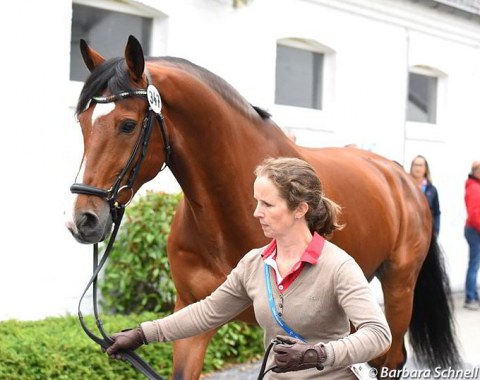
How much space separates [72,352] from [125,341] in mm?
2732

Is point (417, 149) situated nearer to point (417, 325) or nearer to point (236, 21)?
point (236, 21)

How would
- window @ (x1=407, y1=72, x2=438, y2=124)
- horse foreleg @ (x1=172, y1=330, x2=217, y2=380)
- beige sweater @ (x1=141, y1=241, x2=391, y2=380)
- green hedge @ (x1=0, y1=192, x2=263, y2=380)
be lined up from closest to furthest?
beige sweater @ (x1=141, y1=241, x2=391, y2=380)
horse foreleg @ (x1=172, y1=330, x2=217, y2=380)
green hedge @ (x1=0, y1=192, x2=263, y2=380)
window @ (x1=407, y1=72, x2=438, y2=124)

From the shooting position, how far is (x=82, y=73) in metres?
6.93

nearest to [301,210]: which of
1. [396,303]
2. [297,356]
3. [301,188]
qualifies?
[301,188]

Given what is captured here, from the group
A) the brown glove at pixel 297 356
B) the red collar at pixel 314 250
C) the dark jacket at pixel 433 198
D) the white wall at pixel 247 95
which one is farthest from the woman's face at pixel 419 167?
the brown glove at pixel 297 356

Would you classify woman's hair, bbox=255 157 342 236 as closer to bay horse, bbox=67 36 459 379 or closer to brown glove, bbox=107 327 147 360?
brown glove, bbox=107 327 147 360

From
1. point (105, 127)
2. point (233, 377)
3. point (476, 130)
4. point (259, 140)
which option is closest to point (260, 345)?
point (233, 377)

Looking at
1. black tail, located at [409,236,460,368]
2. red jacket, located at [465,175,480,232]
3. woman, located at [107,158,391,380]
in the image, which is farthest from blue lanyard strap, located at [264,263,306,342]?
red jacket, located at [465,175,480,232]

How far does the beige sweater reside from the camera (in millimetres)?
2219

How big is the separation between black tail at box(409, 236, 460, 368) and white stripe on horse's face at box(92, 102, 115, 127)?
11.4 feet

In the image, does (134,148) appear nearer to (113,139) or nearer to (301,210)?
(113,139)

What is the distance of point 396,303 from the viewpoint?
5152 millimetres

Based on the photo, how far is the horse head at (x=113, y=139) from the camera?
3.01m

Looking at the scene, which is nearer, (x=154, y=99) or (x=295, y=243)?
(x=295, y=243)
